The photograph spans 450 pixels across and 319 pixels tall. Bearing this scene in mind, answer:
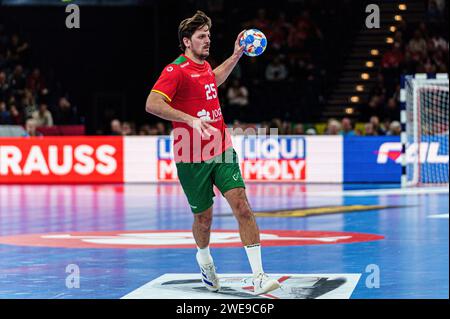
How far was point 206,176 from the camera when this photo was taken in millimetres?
9812

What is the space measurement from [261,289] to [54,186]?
59.9 feet

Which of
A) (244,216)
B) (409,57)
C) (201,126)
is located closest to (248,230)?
(244,216)

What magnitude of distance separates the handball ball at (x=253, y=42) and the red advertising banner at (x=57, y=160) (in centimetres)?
1821

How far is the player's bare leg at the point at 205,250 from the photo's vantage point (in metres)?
9.93

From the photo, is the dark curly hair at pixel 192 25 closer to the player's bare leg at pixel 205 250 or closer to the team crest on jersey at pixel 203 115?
the team crest on jersey at pixel 203 115

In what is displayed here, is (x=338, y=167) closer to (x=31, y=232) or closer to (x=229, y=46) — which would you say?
(x=229, y=46)

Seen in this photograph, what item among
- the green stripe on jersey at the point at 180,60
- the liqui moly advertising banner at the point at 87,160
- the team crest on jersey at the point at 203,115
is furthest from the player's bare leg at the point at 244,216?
the liqui moly advertising banner at the point at 87,160

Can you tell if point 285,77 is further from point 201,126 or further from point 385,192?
point 201,126

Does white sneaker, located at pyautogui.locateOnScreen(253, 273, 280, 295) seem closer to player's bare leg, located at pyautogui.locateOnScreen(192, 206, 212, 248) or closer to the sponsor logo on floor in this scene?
the sponsor logo on floor

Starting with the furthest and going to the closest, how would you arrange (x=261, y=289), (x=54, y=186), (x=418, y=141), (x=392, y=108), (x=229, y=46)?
1. (x=229, y=46)
2. (x=392, y=108)
3. (x=54, y=186)
4. (x=418, y=141)
5. (x=261, y=289)

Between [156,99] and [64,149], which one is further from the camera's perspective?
[64,149]

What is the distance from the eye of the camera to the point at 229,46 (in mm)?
34938

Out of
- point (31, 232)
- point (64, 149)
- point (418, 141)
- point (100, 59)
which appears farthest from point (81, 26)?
point (31, 232)

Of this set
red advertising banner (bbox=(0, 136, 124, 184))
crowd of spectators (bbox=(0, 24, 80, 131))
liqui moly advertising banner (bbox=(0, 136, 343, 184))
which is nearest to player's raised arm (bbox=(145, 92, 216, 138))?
liqui moly advertising banner (bbox=(0, 136, 343, 184))
